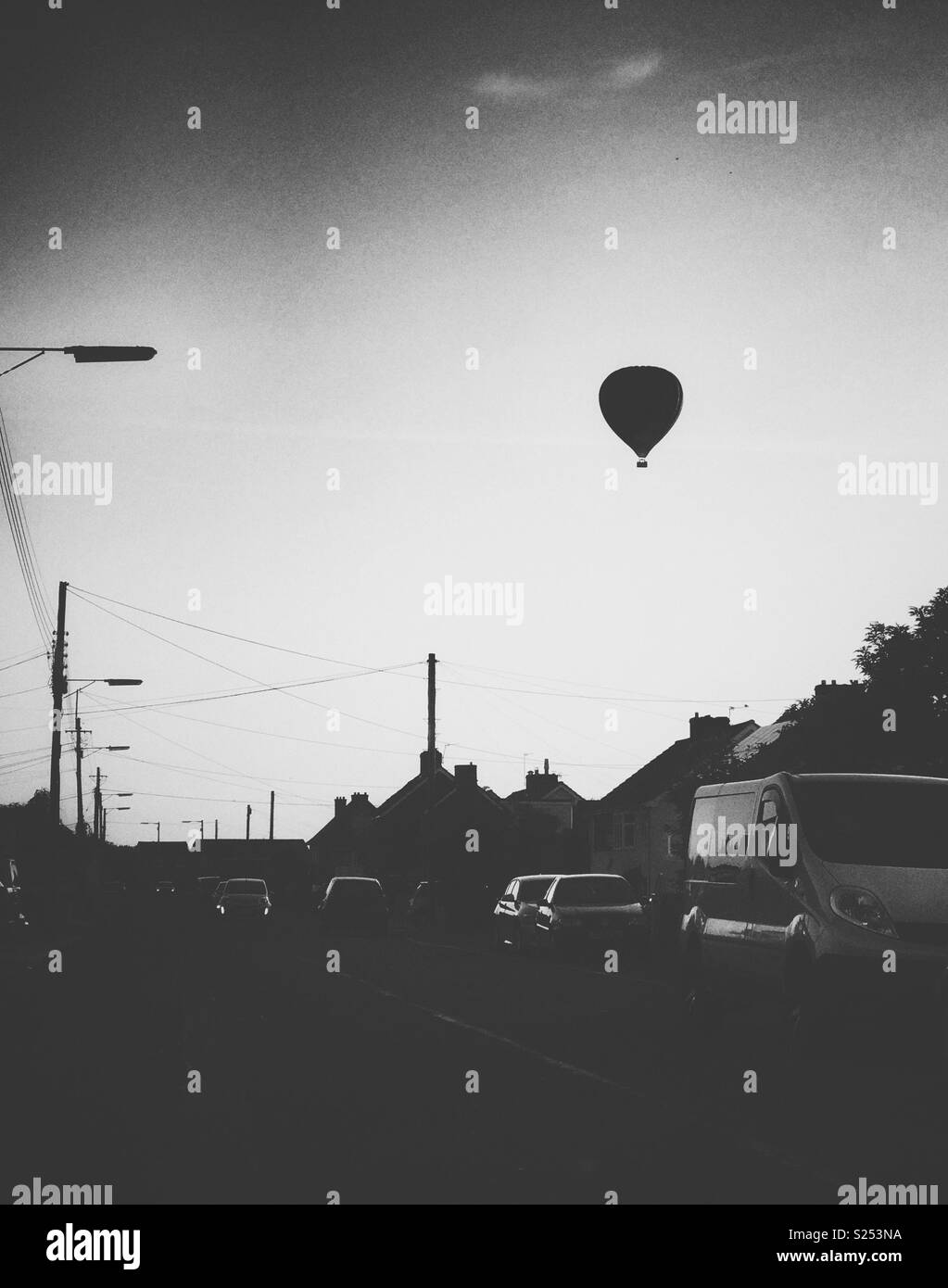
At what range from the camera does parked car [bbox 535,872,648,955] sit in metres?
24.6

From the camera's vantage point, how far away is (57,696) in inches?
1469

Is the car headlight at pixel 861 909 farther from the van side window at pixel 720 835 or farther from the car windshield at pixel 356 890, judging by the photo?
the car windshield at pixel 356 890

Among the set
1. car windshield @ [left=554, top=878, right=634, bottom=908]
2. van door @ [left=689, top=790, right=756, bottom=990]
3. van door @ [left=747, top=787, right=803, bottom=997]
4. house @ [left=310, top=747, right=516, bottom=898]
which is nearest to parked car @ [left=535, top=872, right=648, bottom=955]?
car windshield @ [left=554, top=878, right=634, bottom=908]

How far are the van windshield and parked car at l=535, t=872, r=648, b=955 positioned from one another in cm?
1349

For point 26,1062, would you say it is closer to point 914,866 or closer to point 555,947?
point 914,866

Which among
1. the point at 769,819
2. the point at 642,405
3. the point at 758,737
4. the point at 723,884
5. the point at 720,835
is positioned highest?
the point at 642,405

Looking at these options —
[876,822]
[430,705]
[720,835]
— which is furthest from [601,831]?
[876,822]

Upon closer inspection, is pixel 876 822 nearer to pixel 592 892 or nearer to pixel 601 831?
pixel 592 892

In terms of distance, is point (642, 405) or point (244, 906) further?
point (244, 906)

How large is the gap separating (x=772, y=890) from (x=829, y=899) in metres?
0.93

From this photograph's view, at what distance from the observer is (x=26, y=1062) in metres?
11.3

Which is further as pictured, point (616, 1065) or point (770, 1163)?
point (616, 1065)

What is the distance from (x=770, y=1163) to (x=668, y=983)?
12.4 m
